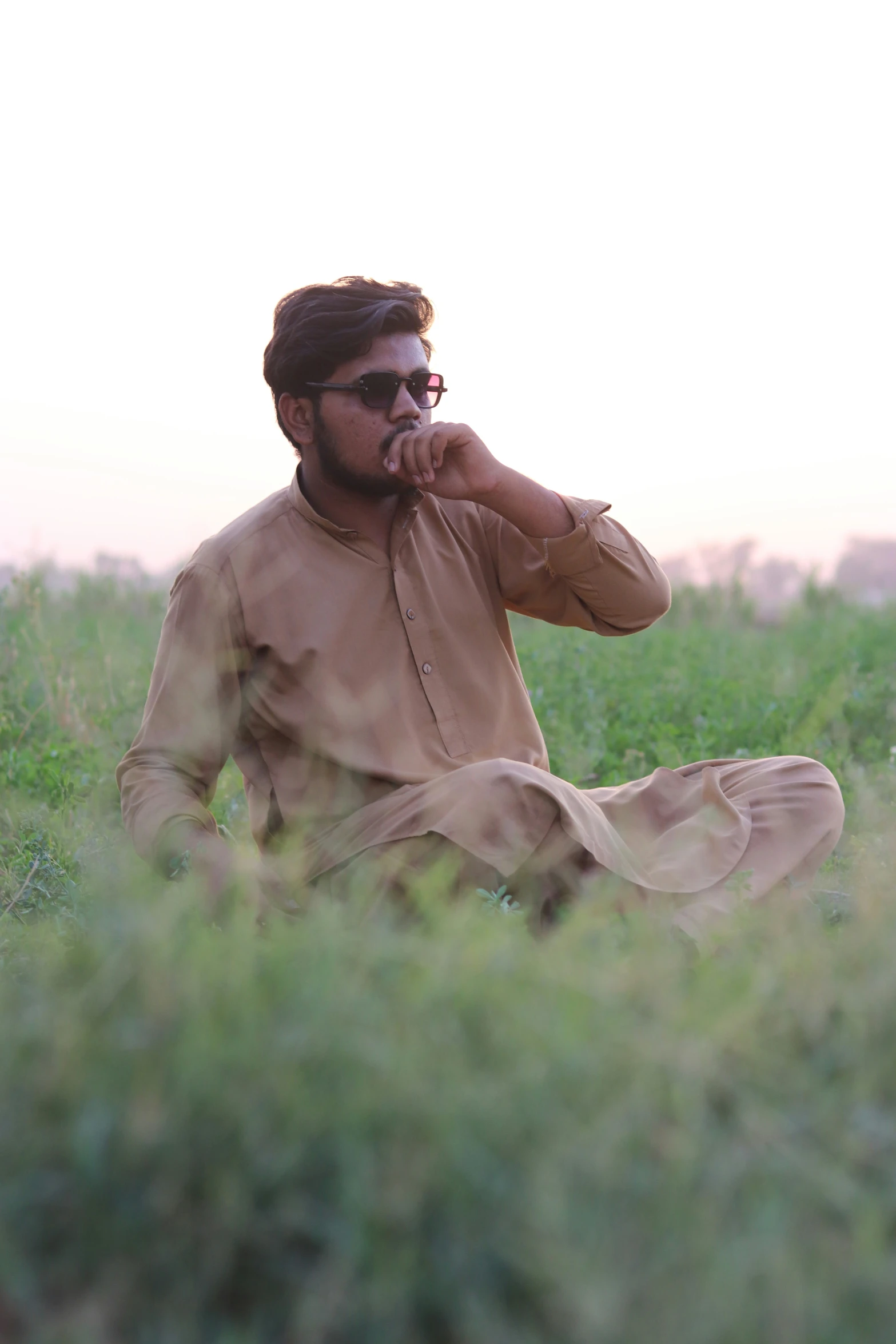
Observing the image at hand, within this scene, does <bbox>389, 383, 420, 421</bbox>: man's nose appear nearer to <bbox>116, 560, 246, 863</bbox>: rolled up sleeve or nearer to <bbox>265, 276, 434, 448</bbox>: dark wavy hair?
<bbox>265, 276, 434, 448</bbox>: dark wavy hair

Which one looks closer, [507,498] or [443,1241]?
[443,1241]

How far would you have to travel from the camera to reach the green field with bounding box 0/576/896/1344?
1.49 meters

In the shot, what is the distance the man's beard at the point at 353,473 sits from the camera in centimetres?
357

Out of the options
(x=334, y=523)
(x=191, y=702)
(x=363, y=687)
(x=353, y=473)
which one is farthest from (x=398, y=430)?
(x=191, y=702)

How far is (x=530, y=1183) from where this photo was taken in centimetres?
153

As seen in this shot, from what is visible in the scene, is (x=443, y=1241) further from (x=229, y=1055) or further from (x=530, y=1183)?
(x=229, y=1055)

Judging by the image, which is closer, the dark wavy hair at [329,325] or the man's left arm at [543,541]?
the man's left arm at [543,541]

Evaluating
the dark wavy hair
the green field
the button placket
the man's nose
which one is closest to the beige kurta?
the button placket

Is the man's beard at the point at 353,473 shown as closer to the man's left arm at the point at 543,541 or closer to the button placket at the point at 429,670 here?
the man's left arm at the point at 543,541

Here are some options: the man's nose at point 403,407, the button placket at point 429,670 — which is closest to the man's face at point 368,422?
the man's nose at point 403,407

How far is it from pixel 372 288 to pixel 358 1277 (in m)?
2.91

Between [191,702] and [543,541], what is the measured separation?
110 cm

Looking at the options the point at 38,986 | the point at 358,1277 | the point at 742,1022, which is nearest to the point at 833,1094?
the point at 742,1022

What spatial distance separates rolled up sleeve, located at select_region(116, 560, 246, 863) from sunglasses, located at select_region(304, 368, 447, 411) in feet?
2.13
